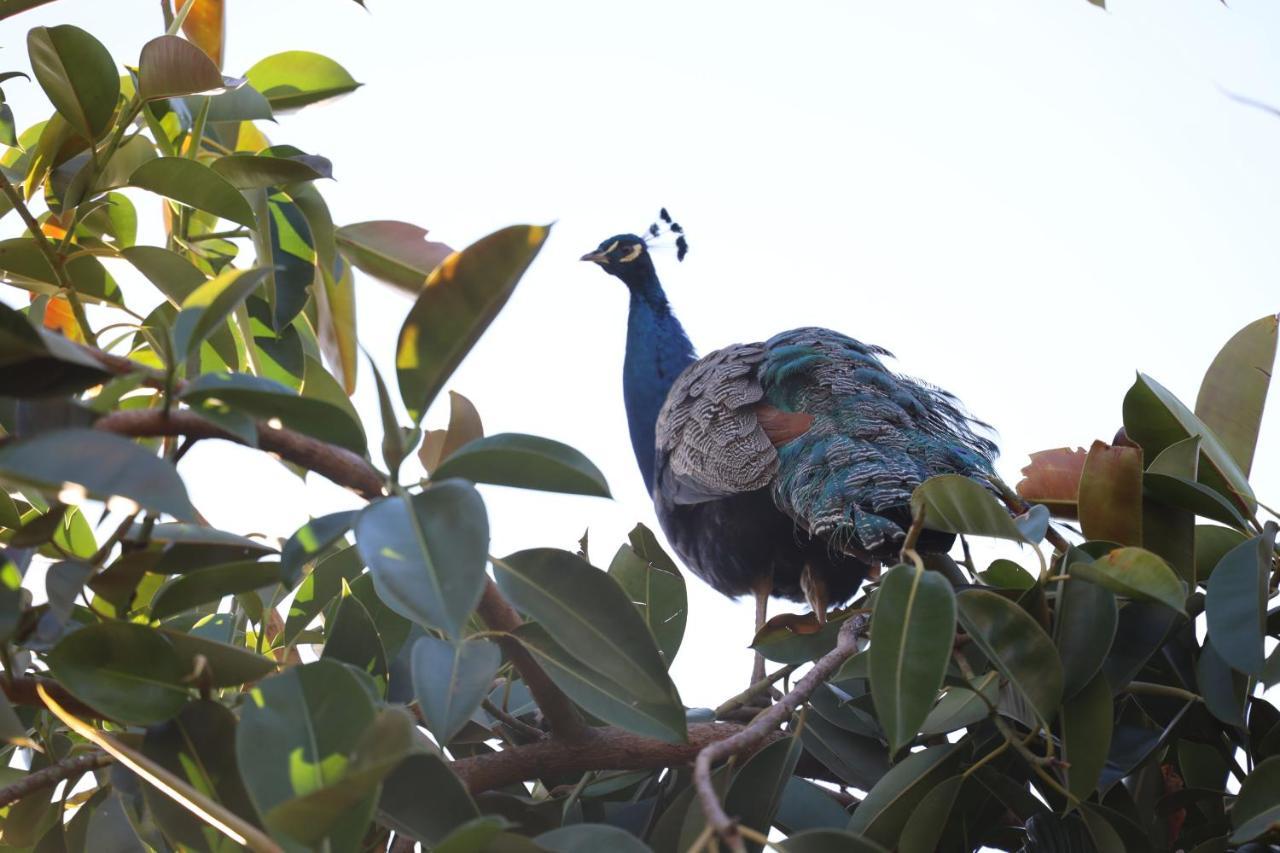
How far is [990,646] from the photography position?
1.04m

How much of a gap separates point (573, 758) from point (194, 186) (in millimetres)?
667

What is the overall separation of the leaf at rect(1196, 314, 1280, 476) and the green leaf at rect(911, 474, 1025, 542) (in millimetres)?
438

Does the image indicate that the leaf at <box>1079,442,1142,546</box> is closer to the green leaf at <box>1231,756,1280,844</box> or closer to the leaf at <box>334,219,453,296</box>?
the green leaf at <box>1231,756,1280,844</box>

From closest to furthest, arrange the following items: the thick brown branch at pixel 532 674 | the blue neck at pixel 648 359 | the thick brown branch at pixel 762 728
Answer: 1. the thick brown branch at pixel 762 728
2. the thick brown branch at pixel 532 674
3. the blue neck at pixel 648 359

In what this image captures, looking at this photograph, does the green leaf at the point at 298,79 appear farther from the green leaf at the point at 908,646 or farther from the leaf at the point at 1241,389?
the leaf at the point at 1241,389

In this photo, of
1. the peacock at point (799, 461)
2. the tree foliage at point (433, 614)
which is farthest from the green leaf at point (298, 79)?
the peacock at point (799, 461)

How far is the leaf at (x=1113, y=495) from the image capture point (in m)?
1.21

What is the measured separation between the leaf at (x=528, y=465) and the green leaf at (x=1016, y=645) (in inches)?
15.4

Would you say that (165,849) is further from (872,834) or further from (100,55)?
(100,55)

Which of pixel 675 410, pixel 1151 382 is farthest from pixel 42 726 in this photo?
pixel 675 410

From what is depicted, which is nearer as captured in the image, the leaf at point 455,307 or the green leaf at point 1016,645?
the leaf at point 455,307

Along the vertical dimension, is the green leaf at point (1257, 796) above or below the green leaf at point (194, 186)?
below

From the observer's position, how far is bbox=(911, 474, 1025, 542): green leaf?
110 cm

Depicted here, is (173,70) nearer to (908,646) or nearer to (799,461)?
(908,646)
